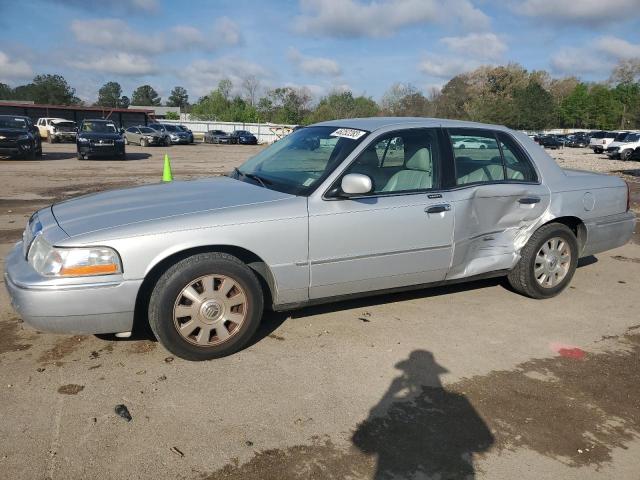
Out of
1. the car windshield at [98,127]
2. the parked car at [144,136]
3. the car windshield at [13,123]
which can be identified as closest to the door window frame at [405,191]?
the car windshield at [13,123]

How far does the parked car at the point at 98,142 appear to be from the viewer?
21109mm

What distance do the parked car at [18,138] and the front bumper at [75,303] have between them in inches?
731

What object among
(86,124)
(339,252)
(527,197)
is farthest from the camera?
(86,124)

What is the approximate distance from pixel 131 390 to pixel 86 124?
72.1 ft

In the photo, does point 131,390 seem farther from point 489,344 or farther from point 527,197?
point 527,197

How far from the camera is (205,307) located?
11.7ft

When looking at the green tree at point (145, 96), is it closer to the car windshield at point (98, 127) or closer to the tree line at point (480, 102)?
the tree line at point (480, 102)

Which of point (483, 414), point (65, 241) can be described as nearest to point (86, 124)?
point (65, 241)

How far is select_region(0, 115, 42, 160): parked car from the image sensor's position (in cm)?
1914

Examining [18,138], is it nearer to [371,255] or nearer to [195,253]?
[195,253]

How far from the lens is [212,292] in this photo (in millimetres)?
3582

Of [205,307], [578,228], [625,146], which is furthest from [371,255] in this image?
[625,146]

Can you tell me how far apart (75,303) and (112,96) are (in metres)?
152

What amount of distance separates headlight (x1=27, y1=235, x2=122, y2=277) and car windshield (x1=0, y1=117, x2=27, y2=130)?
65.0 ft
